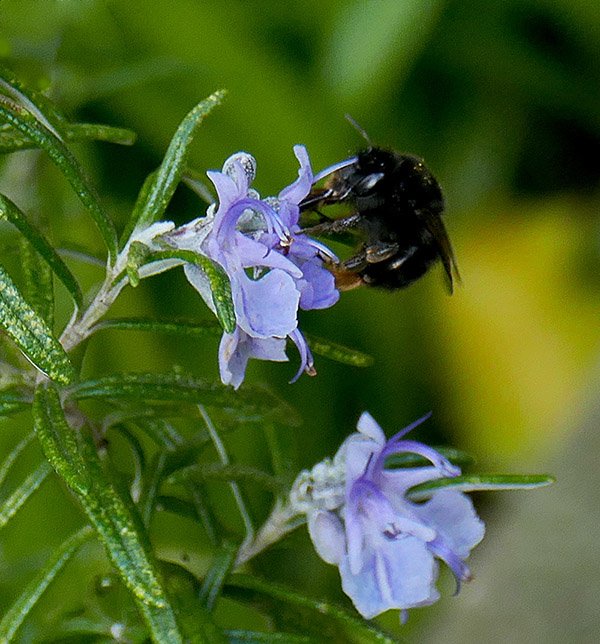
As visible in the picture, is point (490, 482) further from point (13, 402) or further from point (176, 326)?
point (13, 402)

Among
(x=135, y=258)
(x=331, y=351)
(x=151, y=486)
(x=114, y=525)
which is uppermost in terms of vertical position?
(x=135, y=258)

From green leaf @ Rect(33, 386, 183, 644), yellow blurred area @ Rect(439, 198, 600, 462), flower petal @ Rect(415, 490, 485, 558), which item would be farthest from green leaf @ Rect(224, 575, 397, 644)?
yellow blurred area @ Rect(439, 198, 600, 462)

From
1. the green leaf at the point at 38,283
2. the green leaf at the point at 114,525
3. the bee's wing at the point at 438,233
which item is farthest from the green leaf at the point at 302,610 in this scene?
the bee's wing at the point at 438,233

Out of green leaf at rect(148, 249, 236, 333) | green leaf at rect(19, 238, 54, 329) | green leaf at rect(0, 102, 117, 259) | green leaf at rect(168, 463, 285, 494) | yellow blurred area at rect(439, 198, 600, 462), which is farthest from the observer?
yellow blurred area at rect(439, 198, 600, 462)

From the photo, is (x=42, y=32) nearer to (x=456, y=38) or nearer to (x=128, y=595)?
(x=128, y=595)

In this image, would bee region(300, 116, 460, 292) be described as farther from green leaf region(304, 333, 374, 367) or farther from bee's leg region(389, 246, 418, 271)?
green leaf region(304, 333, 374, 367)

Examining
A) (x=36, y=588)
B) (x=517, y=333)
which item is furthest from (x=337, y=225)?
(x=517, y=333)
